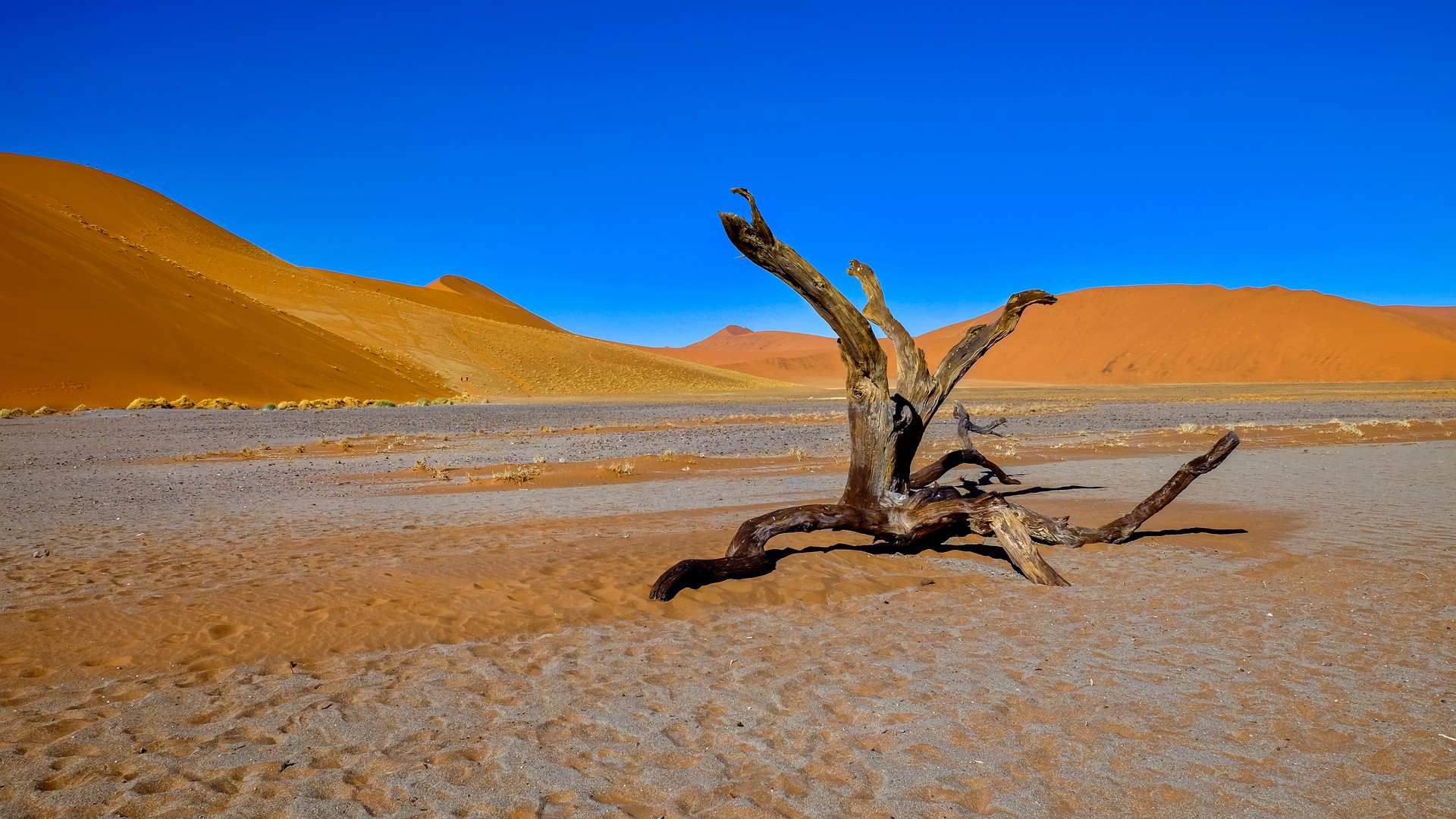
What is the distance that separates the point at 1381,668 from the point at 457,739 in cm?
537

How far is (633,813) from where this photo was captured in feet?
10.9

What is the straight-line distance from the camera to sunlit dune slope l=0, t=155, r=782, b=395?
73.4 m

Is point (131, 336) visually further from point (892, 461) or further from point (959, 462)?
point (892, 461)

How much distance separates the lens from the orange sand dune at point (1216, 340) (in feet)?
300

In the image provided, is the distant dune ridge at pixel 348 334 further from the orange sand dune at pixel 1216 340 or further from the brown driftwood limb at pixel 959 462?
the brown driftwood limb at pixel 959 462

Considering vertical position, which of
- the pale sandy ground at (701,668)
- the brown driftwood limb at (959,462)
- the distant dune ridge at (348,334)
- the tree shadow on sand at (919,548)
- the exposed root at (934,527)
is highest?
the distant dune ridge at (348,334)

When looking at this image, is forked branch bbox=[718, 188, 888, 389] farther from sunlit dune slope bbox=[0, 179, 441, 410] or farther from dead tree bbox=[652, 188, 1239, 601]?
sunlit dune slope bbox=[0, 179, 441, 410]

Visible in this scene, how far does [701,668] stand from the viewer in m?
5.11

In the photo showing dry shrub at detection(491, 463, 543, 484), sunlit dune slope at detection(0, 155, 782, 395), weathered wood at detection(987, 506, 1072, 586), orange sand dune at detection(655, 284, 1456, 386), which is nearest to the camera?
weathered wood at detection(987, 506, 1072, 586)

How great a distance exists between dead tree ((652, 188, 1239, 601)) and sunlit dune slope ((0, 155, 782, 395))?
55194 mm

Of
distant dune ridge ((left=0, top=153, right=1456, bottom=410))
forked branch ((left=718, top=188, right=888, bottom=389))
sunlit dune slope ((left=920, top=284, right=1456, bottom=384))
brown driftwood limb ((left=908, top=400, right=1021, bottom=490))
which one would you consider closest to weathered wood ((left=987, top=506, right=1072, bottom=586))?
forked branch ((left=718, top=188, right=888, bottom=389))

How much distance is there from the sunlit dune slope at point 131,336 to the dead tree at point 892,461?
36.3 m

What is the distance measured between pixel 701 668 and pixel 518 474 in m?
10.6

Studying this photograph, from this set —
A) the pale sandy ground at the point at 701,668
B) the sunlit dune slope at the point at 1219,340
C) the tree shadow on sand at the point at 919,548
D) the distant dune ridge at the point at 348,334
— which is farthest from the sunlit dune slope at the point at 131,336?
the sunlit dune slope at the point at 1219,340
